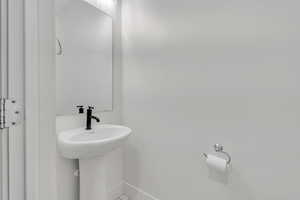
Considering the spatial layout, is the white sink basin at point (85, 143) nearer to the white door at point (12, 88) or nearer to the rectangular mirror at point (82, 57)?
the rectangular mirror at point (82, 57)

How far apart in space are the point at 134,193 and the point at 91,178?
0.59m

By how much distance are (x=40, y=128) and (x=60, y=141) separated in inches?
25.3

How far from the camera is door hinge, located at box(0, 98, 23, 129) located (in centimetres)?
46

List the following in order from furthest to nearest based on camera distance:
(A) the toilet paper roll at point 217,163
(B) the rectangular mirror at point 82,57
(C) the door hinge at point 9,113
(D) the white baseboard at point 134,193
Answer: (D) the white baseboard at point 134,193 < (B) the rectangular mirror at point 82,57 < (A) the toilet paper roll at point 217,163 < (C) the door hinge at point 9,113

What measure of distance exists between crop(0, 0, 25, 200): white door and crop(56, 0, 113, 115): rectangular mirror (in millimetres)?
861

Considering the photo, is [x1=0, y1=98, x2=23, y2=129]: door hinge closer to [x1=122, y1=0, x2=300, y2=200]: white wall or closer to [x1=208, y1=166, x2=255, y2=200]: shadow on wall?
[x1=122, y1=0, x2=300, y2=200]: white wall

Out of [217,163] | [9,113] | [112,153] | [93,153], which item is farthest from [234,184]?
[9,113]

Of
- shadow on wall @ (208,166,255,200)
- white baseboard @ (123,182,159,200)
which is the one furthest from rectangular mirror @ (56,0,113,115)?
shadow on wall @ (208,166,255,200)

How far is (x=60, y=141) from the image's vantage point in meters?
1.10

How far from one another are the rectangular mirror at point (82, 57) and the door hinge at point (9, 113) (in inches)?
33.7

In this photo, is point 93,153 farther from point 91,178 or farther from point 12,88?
point 12,88

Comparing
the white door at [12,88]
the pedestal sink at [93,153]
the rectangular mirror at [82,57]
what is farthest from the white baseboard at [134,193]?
the white door at [12,88]

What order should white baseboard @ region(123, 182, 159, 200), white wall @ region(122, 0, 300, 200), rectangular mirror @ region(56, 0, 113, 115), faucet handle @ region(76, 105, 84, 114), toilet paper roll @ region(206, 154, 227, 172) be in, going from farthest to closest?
1. white baseboard @ region(123, 182, 159, 200)
2. faucet handle @ region(76, 105, 84, 114)
3. rectangular mirror @ region(56, 0, 113, 115)
4. toilet paper roll @ region(206, 154, 227, 172)
5. white wall @ region(122, 0, 300, 200)

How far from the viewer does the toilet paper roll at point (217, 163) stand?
1058 millimetres
